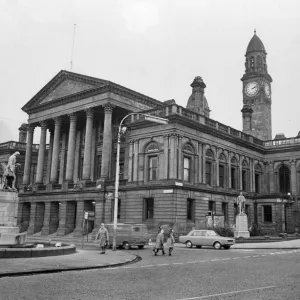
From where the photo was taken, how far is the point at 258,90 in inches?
3425

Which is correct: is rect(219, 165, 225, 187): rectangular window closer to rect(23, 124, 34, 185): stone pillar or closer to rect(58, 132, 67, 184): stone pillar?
rect(58, 132, 67, 184): stone pillar

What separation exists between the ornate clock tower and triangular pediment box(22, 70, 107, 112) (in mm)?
45702

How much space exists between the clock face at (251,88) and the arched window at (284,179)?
32.4 m

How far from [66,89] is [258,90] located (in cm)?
4777

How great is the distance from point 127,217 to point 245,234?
1277 centimetres

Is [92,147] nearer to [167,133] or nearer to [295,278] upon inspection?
[167,133]

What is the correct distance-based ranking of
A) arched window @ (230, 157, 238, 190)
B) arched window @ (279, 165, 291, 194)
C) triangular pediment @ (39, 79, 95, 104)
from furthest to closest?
arched window @ (279, 165, 291, 194), arched window @ (230, 157, 238, 190), triangular pediment @ (39, 79, 95, 104)

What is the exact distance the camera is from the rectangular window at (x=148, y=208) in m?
43.6

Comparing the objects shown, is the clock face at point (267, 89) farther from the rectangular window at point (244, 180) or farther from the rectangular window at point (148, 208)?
the rectangular window at point (148, 208)

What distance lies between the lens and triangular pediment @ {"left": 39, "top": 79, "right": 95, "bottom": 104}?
52141 mm

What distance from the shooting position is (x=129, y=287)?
12.0m

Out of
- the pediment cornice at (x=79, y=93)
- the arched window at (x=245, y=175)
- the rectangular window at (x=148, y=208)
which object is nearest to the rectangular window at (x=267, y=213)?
the arched window at (x=245, y=175)

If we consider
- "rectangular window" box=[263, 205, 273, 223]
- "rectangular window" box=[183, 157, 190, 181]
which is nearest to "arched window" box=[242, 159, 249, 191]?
"rectangular window" box=[263, 205, 273, 223]

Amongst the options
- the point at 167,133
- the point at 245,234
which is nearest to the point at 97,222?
the point at 167,133
